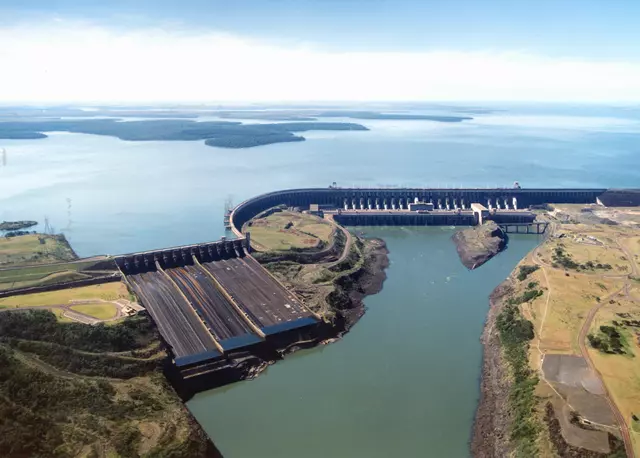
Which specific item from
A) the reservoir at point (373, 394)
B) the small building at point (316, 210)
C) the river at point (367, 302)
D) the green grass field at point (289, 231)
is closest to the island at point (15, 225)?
the river at point (367, 302)

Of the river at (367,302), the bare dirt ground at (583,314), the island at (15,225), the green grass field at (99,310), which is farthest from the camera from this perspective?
the island at (15,225)

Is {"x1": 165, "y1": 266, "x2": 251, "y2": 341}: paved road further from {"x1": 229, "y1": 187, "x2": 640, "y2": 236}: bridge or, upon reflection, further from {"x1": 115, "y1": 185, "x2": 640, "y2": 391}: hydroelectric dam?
{"x1": 229, "y1": 187, "x2": 640, "y2": 236}: bridge

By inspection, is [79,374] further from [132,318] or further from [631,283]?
[631,283]

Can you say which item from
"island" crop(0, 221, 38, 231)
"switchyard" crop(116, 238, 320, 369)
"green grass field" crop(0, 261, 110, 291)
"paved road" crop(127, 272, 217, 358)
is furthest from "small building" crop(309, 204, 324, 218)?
"island" crop(0, 221, 38, 231)

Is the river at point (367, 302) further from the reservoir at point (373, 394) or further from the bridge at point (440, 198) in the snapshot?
the bridge at point (440, 198)

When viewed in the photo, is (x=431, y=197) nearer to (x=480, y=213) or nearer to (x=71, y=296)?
(x=480, y=213)
